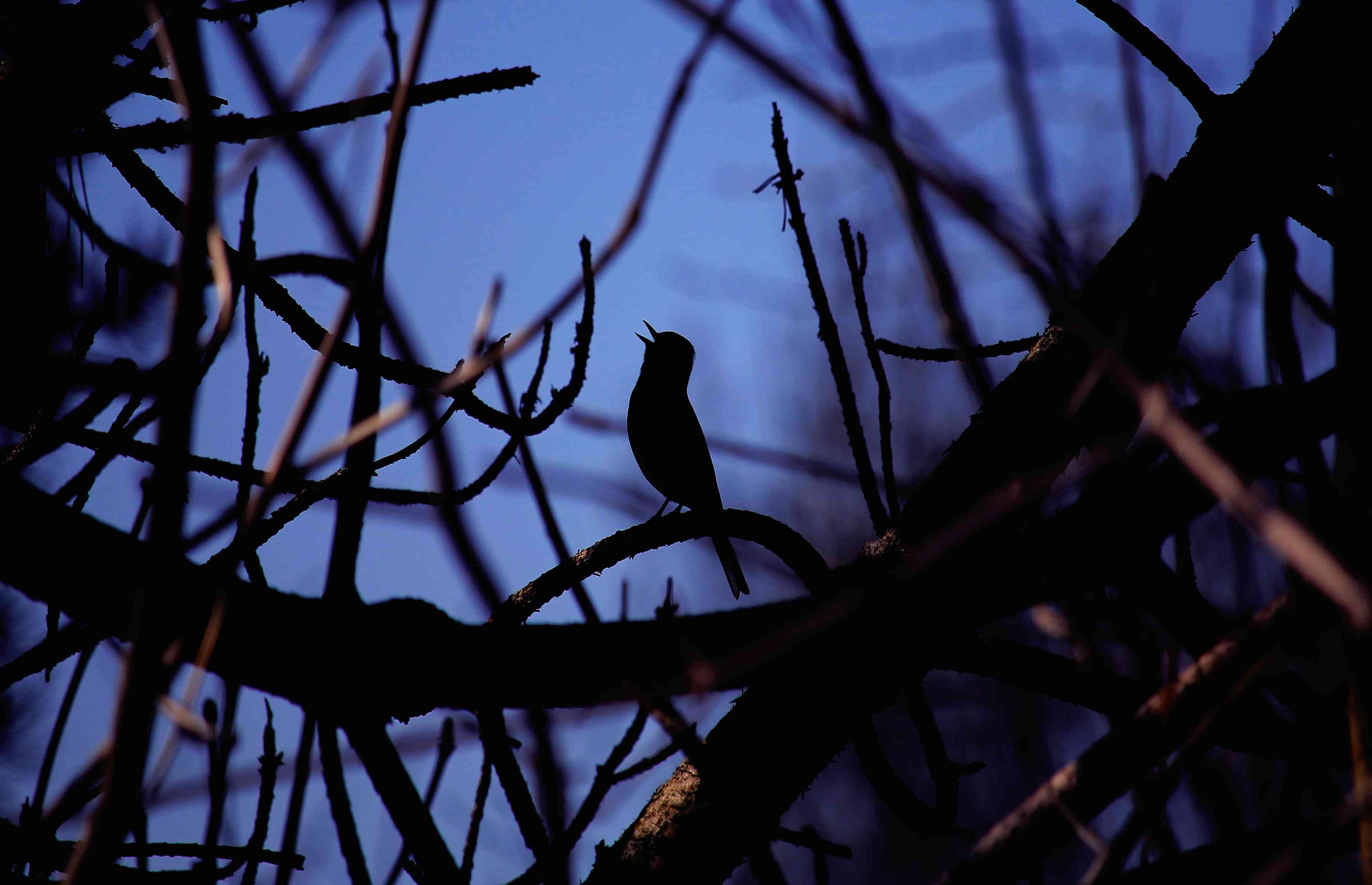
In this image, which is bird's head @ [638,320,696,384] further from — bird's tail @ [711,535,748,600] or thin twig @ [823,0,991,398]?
thin twig @ [823,0,991,398]

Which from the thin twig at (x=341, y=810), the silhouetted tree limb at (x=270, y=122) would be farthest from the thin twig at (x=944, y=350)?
the thin twig at (x=341, y=810)

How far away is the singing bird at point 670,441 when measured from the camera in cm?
395

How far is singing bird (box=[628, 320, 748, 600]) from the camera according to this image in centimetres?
395

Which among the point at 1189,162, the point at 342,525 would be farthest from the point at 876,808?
the point at 342,525

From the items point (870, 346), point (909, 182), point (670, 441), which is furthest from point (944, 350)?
point (670, 441)

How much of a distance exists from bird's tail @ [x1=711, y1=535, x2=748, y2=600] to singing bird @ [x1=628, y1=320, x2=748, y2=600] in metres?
0.12

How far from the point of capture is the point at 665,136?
79 centimetres

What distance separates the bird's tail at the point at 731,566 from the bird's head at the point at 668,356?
1135mm

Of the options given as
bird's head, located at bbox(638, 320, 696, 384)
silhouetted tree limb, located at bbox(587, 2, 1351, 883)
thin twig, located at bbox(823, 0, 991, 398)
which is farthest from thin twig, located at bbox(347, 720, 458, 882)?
bird's head, located at bbox(638, 320, 696, 384)

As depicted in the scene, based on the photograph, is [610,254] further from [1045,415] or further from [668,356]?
[668,356]

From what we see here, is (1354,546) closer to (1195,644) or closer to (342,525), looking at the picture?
(1195,644)

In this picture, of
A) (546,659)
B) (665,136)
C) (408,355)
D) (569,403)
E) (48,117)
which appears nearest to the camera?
(665,136)

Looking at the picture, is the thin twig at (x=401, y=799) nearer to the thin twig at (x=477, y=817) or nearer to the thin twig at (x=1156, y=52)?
the thin twig at (x=477, y=817)

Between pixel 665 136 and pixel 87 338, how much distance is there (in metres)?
1.69
